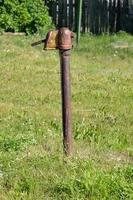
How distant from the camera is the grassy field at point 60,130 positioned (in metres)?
4.96

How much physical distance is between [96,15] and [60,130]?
41.5 ft

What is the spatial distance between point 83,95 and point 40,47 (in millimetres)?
5533

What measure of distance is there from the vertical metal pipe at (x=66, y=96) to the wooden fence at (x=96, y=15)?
1370 centimetres

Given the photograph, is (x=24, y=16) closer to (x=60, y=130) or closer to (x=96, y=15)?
(x=96, y=15)

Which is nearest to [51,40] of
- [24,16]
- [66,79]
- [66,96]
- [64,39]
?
[64,39]

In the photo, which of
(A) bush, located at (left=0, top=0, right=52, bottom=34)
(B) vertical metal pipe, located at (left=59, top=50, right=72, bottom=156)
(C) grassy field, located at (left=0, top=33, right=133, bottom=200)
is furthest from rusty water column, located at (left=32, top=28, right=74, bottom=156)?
(A) bush, located at (left=0, top=0, right=52, bottom=34)

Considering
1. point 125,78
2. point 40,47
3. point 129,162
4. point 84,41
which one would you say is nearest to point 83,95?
point 125,78

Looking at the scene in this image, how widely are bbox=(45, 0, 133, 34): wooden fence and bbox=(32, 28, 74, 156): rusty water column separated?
13700mm

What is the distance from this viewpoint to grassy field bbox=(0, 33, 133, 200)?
4.96 m

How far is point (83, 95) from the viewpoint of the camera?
9.42 meters

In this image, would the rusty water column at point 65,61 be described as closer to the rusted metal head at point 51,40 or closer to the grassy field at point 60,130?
the rusted metal head at point 51,40

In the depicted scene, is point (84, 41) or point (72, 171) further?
point (84, 41)

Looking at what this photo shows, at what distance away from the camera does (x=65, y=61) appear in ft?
18.0

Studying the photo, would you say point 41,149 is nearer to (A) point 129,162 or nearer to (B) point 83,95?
(A) point 129,162
